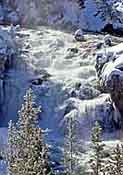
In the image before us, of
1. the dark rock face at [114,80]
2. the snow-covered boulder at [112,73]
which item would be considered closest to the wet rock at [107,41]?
the snow-covered boulder at [112,73]

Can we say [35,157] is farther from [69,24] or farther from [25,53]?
[69,24]

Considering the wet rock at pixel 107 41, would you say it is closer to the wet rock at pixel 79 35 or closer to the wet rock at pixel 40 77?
the wet rock at pixel 79 35

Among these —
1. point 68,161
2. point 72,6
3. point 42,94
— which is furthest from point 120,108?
point 72,6

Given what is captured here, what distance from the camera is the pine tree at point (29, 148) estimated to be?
1044 cm

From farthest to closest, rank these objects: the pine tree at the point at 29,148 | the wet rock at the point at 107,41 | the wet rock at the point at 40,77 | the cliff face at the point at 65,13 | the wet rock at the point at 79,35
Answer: the cliff face at the point at 65,13 < the wet rock at the point at 79,35 < the wet rock at the point at 107,41 < the wet rock at the point at 40,77 < the pine tree at the point at 29,148

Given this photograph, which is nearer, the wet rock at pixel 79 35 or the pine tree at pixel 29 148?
the pine tree at pixel 29 148

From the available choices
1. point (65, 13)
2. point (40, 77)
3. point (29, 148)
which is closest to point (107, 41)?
point (40, 77)

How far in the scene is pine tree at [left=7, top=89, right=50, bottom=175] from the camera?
34.2ft

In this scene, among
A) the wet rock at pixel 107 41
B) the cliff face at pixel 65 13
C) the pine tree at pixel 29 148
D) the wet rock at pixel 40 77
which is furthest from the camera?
the cliff face at pixel 65 13

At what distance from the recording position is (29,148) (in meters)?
10.8

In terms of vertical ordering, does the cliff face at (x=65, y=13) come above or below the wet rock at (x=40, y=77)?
above

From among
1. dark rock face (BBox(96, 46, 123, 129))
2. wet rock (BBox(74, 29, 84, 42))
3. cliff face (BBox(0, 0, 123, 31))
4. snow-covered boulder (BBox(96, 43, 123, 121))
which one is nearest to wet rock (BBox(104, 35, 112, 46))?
wet rock (BBox(74, 29, 84, 42))

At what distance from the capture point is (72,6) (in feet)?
127

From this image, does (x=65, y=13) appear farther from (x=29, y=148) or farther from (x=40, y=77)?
(x=29, y=148)
